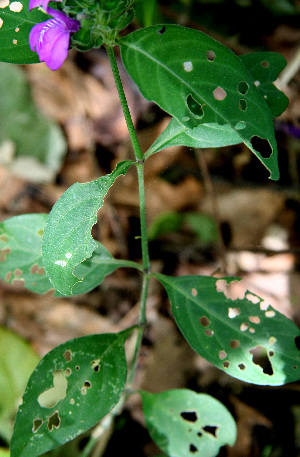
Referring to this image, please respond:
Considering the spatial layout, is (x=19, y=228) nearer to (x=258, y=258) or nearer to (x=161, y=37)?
(x=161, y=37)

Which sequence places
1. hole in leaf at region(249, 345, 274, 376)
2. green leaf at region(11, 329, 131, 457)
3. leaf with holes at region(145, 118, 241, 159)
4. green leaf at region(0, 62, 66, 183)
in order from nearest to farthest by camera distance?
leaf with holes at region(145, 118, 241, 159) → green leaf at region(11, 329, 131, 457) → hole in leaf at region(249, 345, 274, 376) → green leaf at region(0, 62, 66, 183)

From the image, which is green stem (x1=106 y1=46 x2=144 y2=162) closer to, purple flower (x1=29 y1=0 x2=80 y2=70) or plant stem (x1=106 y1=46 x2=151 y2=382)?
plant stem (x1=106 y1=46 x2=151 y2=382)

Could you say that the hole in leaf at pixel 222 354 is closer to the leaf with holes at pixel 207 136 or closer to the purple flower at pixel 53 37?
the leaf with holes at pixel 207 136

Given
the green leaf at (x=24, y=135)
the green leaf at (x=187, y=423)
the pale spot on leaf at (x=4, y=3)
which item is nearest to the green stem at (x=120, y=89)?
the pale spot on leaf at (x=4, y=3)

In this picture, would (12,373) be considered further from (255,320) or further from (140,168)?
(140,168)

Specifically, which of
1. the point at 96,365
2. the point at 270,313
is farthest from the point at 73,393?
the point at 270,313

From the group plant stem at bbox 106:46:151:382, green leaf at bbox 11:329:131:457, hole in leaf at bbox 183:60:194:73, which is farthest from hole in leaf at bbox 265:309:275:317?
hole in leaf at bbox 183:60:194:73
